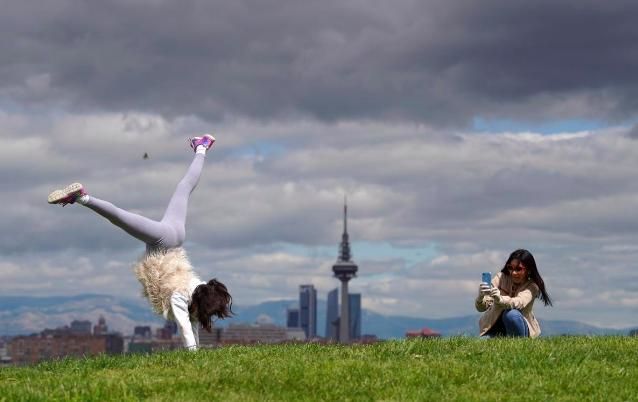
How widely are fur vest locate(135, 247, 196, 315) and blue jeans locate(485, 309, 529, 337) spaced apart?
5.13 meters

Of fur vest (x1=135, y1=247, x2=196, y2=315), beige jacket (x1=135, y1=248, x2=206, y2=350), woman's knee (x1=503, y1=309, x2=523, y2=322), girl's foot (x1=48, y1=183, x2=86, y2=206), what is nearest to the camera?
girl's foot (x1=48, y1=183, x2=86, y2=206)

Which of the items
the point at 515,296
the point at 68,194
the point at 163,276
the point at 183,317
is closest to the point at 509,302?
the point at 515,296

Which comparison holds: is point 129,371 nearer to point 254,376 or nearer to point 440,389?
point 254,376

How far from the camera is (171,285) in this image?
59.3ft

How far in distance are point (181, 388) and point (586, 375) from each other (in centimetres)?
530

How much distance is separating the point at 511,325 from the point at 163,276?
18.8 feet

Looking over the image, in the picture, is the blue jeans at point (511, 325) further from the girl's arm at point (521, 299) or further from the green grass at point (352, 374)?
the green grass at point (352, 374)

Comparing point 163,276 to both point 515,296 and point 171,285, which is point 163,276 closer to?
point 171,285

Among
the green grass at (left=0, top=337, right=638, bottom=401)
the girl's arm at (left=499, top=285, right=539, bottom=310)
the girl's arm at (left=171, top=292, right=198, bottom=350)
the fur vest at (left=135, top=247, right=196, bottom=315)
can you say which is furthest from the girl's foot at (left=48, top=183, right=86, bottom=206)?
the girl's arm at (left=499, top=285, right=539, bottom=310)

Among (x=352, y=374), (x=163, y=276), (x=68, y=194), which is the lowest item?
(x=352, y=374)

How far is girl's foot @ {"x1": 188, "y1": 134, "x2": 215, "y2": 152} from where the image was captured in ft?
66.4

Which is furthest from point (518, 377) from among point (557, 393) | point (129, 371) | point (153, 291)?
point (153, 291)

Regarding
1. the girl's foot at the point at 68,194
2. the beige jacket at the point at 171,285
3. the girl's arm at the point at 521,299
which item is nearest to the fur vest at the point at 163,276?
the beige jacket at the point at 171,285

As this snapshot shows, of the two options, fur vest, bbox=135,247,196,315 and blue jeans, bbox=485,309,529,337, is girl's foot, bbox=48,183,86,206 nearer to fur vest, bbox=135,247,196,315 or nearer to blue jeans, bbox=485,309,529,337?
fur vest, bbox=135,247,196,315
